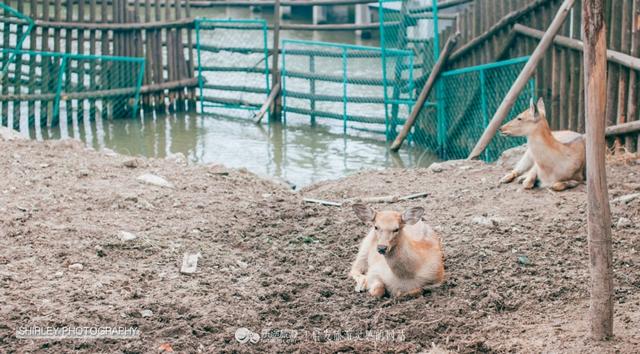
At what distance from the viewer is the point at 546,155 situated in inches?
455

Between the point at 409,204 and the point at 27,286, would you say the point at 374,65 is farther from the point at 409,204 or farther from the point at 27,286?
the point at 27,286

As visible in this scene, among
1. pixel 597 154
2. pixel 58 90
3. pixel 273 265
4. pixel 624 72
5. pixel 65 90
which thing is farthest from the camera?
pixel 65 90

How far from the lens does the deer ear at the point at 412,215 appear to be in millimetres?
8211

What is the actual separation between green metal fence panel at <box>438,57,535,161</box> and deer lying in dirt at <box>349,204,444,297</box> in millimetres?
6256

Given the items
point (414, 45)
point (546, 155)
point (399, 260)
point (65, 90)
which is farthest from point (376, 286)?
point (65, 90)

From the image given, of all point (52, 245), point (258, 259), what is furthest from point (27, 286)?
point (258, 259)

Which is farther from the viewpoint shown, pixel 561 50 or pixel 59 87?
pixel 59 87

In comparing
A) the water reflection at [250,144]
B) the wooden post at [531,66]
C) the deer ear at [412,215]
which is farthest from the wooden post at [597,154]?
the water reflection at [250,144]

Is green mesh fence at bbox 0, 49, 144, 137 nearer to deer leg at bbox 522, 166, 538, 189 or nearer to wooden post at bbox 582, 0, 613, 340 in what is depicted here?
deer leg at bbox 522, 166, 538, 189

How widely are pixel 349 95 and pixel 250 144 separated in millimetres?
3037

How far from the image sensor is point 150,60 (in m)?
20.3

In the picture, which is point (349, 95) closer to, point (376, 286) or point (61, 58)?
point (61, 58)

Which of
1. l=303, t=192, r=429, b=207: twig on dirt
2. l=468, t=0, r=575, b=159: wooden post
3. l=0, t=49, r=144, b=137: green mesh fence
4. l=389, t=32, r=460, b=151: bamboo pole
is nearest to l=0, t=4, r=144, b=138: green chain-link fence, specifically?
l=0, t=49, r=144, b=137: green mesh fence

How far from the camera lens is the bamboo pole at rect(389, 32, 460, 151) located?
54.7ft
